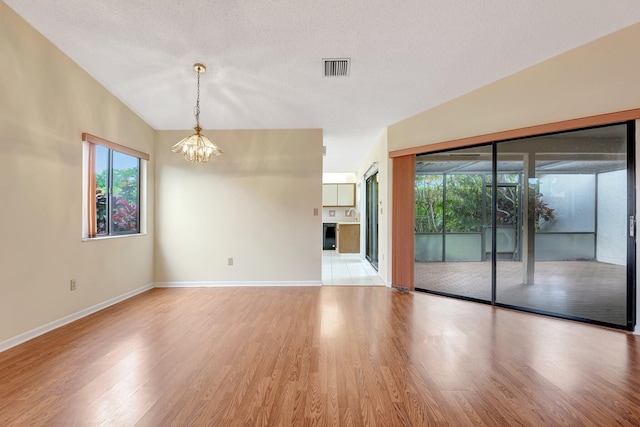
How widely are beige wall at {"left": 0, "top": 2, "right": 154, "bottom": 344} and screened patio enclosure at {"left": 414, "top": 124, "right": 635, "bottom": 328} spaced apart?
14.5 ft

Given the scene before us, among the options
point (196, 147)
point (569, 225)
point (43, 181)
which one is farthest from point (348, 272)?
point (43, 181)

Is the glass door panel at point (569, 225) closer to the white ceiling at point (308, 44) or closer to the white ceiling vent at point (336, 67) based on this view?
the white ceiling at point (308, 44)

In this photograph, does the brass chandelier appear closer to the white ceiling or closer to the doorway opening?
the white ceiling

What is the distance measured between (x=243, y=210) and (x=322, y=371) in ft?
10.3

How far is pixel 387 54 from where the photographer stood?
2.99m

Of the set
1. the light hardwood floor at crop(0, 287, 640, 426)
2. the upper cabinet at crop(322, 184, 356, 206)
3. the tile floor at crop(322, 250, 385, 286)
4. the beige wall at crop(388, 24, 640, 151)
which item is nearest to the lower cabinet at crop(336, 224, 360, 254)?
the tile floor at crop(322, 250, 385, 286)

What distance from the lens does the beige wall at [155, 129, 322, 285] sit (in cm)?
466

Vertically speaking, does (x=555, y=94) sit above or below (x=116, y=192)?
above

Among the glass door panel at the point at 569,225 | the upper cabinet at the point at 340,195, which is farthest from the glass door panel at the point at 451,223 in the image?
the upper cabinet at the point at 340,195

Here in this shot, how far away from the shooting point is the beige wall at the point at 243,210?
4656 millimetres

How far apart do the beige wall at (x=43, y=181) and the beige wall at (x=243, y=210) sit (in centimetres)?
105

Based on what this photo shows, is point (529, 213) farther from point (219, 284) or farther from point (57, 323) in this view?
point (57, 323)

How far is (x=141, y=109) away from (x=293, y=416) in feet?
14.4

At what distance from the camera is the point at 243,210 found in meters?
4.68
